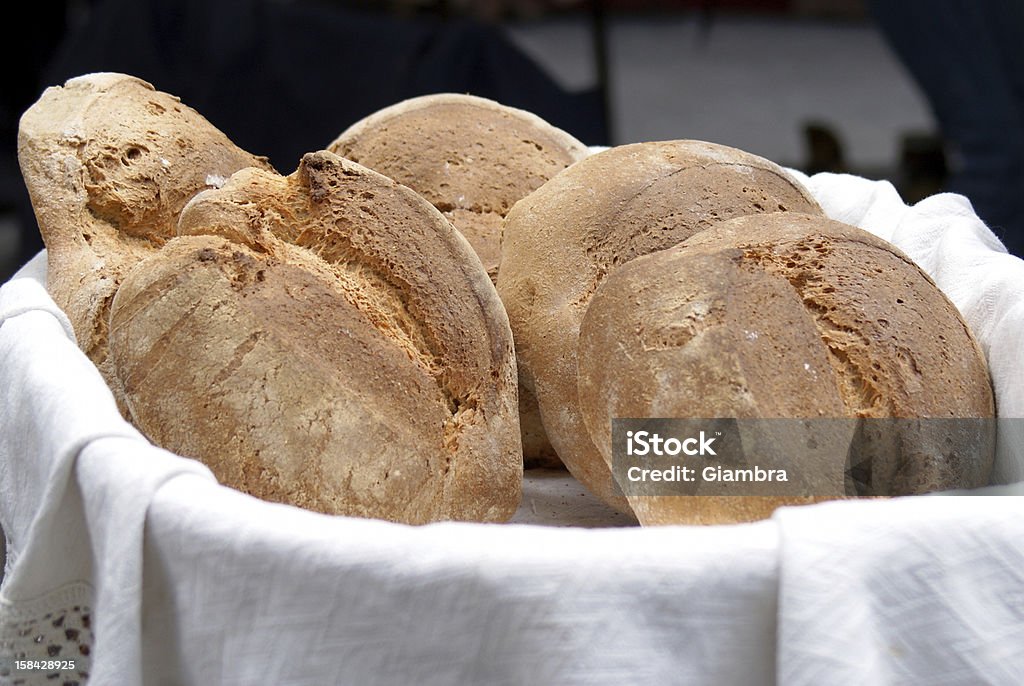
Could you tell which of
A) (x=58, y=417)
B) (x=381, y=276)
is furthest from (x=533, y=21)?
(x=58, y=417)

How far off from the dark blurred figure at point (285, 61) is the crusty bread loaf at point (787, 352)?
82.1 inches

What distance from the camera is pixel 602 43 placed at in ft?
13.3

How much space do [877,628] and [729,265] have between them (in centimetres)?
50

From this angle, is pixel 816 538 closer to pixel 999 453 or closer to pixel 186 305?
pixel 999 453

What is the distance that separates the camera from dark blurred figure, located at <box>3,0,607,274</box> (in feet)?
10.8

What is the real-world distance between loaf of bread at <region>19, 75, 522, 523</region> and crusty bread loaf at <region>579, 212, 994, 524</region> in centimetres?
17

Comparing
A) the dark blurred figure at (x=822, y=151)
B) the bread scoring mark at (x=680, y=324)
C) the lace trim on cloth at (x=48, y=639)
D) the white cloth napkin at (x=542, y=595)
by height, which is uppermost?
the bread scoring mark at (x=680, y=324)

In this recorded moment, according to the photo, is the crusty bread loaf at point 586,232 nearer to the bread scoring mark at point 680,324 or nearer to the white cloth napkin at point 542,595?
the bread scoring mark at point 680,324

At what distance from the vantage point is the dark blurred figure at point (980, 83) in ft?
10.5

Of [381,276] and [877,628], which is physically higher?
[381,276]

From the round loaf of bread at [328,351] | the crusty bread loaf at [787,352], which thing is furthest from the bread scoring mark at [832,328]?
the round loaf of bread at [328,351]

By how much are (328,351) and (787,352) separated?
0.53 m

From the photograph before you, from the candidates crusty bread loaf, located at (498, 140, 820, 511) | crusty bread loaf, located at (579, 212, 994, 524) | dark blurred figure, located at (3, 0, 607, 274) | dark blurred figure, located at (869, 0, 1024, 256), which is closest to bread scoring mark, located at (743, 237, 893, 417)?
crusty bread loaf, located at (579, 212, 994, 524)

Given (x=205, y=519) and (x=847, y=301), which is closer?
(x=205, y=519)
